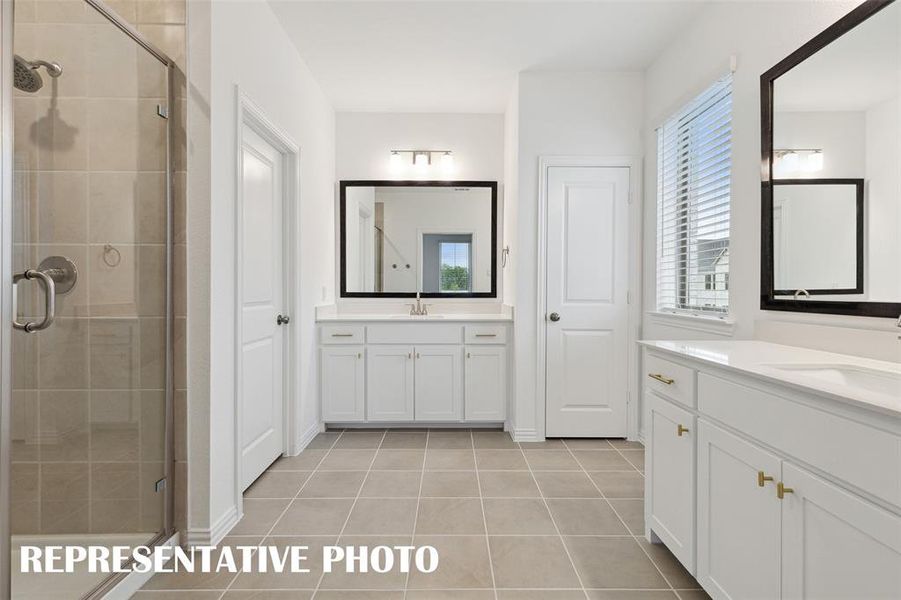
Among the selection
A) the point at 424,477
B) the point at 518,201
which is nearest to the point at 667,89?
the point at 518,201

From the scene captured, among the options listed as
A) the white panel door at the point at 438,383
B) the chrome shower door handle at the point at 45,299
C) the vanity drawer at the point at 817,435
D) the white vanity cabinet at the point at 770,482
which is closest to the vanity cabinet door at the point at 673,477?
the white vanity cabinet at the point at 770,482

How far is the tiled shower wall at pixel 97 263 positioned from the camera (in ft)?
4.58

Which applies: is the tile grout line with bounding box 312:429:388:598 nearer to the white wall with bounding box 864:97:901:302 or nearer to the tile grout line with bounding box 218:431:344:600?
the tile grout line with bounding box 218:431:344:600

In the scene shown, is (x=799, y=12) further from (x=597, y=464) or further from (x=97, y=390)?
(x=97, y=390)

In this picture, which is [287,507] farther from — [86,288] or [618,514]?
[618,514]

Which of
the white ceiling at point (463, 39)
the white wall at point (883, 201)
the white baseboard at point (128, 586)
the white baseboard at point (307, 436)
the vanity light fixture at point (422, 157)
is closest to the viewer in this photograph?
the white wall at point (883, 201)

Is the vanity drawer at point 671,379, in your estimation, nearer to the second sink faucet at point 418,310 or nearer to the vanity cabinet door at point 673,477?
the vanity cabinet door at point 673,477

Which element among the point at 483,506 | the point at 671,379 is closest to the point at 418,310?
the point at 483,506

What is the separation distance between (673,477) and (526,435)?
170 centimetres

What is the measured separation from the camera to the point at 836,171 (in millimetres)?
1692

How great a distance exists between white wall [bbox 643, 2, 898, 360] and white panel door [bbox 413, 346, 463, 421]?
149cm

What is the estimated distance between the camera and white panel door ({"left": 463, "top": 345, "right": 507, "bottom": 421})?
361cm

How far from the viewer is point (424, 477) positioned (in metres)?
2.76

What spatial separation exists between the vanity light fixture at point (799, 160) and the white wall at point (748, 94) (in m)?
0.15
